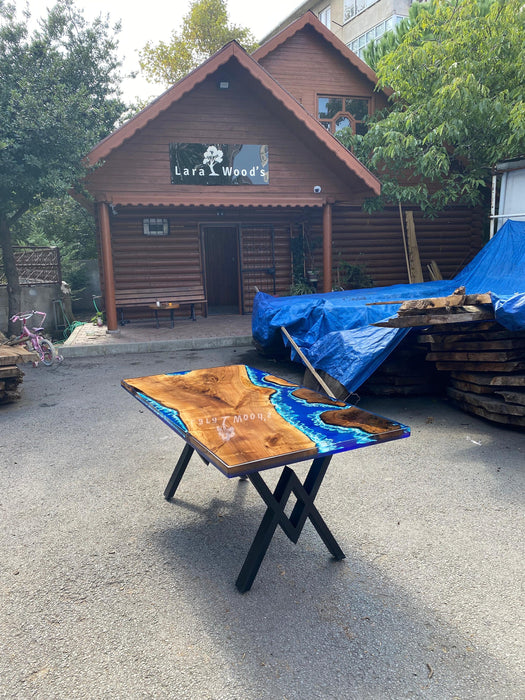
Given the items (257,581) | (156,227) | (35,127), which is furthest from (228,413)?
(156,227)

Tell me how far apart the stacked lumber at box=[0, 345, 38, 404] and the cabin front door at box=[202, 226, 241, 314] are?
8.74 m

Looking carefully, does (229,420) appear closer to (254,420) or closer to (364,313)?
(254,420)

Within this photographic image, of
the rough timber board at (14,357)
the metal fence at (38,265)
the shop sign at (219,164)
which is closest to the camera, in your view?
the rough timber board at (14,357)

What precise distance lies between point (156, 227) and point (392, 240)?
7000 mm

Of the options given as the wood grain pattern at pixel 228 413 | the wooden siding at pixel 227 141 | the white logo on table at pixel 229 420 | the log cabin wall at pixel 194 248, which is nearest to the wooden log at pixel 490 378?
the wood grain pattern at pixel 228 413

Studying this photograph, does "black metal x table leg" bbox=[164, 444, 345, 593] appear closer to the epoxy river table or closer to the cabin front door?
the epoxy river table

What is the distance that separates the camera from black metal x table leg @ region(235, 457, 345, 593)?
2744 millimetres

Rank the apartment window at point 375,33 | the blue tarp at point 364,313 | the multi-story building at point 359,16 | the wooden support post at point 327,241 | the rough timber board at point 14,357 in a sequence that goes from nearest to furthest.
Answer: the blue tarp at point 364,313 → the rough timber board at point 14,357 → the wooden support post at point 327,241 → the apartment window at point 375,33 → the multi-story building at point 359,16

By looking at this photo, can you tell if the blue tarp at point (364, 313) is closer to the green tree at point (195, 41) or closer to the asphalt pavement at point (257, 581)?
the asphalt pavement at point (257, 581)

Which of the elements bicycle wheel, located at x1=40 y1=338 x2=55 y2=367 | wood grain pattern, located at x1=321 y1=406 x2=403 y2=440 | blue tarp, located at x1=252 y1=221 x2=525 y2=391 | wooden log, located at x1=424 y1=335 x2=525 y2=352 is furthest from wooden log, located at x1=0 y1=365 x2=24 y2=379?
wooden log, located at x1=424 y1=335 x2=525 y2=352

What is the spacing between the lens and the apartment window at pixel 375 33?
96.3 ft

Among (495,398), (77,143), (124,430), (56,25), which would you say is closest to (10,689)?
(124,430)

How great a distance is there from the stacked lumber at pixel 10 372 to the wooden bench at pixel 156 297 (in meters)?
5.42

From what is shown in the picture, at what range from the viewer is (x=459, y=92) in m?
10.4
